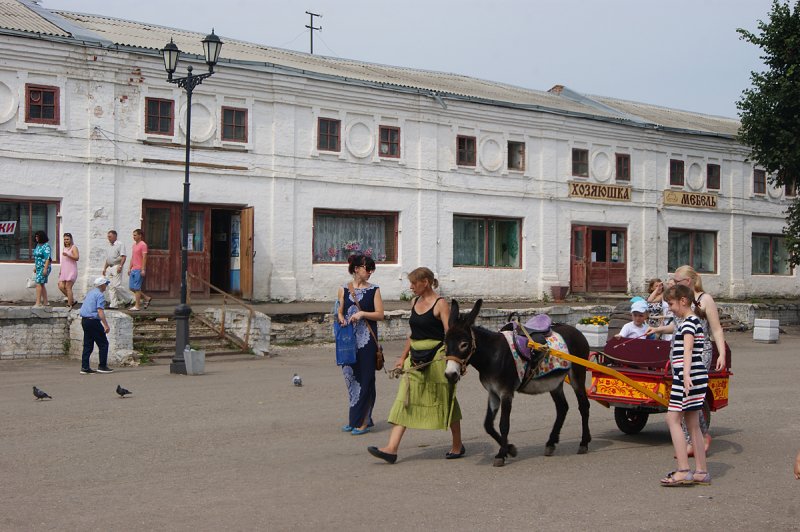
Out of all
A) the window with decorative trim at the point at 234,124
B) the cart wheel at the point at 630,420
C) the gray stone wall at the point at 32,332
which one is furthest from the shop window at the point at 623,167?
the cart wheel at the point at 630,420

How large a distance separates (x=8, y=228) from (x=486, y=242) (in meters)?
14.3

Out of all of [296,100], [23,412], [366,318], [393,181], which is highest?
[296,100]

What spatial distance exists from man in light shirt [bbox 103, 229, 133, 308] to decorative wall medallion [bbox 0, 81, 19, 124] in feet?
11.2

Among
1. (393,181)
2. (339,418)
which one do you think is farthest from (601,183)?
(339,418)

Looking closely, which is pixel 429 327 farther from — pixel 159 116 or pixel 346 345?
pixel 159 116

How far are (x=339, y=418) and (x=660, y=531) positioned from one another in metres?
5.77

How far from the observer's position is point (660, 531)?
6438mm

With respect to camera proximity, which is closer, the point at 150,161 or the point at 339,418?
the point at 339,418

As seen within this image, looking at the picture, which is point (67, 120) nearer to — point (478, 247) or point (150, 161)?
point (150, 161)

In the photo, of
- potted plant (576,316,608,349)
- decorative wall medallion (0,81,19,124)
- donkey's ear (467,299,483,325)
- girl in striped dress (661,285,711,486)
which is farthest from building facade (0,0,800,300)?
girl in striped dress (661,285,711,486)

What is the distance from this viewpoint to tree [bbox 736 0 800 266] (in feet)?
90.2

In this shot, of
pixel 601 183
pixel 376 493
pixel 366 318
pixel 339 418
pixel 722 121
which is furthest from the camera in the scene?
pixel 722 121

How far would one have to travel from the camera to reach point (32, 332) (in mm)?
18531

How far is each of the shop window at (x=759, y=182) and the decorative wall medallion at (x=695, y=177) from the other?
9.83 feet
